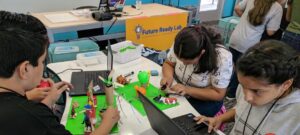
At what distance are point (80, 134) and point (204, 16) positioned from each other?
15.8 feet

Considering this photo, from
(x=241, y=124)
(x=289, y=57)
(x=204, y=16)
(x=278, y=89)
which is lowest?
(x=204, y=16)

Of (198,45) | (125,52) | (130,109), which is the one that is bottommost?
(130,109)

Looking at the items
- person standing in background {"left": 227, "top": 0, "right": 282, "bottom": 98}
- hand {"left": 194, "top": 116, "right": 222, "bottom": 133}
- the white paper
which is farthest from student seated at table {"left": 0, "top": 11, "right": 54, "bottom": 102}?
person standing in background {"left": 227, "top": 0, "right": 282, "bottom": 98}

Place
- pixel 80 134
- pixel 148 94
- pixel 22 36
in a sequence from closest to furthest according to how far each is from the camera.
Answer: pixel 22 36 → pixel 80 134 → pixel 148 94

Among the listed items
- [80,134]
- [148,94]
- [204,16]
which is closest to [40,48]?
[80,134]

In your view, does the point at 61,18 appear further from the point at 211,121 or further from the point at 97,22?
the point at 211,121

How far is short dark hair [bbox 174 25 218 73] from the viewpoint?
1.41m

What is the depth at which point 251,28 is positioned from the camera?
257 cm

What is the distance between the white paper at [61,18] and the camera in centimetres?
288

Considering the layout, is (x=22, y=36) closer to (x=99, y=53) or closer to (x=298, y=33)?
(x=99, y=53)

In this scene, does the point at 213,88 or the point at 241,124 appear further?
the point at 213,88

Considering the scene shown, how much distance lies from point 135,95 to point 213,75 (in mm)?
497

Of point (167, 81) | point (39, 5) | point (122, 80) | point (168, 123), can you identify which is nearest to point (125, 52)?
point (122, 80)

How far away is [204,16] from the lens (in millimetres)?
5543
